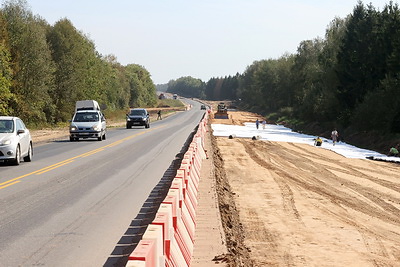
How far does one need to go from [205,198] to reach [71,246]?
5.10 meters

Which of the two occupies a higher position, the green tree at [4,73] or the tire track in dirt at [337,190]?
the green tree at [4,73]

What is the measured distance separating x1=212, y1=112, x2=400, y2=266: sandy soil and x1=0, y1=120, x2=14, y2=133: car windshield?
7.78 metres

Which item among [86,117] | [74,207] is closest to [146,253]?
[74,207]

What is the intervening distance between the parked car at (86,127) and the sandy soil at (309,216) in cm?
1155

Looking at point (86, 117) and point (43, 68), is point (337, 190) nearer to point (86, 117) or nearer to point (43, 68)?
point (86, 117)

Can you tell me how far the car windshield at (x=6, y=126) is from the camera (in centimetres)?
2005

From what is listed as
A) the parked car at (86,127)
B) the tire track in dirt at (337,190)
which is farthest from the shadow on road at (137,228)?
the parked car at (86,127)

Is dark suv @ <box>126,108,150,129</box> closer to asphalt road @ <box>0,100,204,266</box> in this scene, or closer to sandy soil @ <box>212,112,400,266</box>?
sandy soil @ <box>212,112,400,266</box>

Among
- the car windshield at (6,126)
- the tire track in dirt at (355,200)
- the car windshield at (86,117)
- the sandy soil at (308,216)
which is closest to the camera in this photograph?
the sandy soil at (308,216)

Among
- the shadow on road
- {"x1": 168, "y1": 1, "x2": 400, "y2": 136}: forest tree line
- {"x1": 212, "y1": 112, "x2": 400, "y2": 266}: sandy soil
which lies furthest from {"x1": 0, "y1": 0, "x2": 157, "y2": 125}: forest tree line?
the shadow on road

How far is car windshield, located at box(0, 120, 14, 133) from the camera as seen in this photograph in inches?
789

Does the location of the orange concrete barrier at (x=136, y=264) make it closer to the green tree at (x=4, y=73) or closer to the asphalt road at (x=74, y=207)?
the asphalt road at (x=74, y=207)

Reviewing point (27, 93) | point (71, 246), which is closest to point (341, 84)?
point (27, 93)

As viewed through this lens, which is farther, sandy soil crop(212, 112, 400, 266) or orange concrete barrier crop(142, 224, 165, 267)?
sandy soil crop(212, 112, 400, 266)
